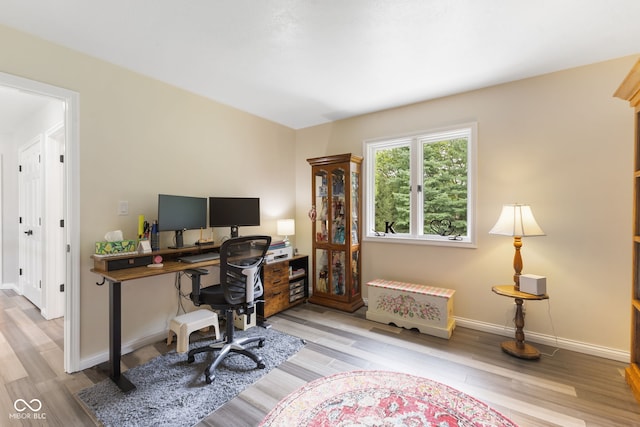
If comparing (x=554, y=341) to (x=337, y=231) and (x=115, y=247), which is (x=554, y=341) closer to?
(x=337, y=231)

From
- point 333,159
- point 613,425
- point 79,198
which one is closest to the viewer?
point 613,425

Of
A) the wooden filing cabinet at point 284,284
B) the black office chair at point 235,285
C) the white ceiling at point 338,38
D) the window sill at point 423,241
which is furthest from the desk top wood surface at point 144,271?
the window sill at point 423,241

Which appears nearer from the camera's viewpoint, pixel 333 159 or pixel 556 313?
pixel 556 313

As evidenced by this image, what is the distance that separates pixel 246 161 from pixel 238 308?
1.99m

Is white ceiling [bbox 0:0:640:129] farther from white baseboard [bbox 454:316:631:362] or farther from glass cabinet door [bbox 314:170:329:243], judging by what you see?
white baseboard [bbox 454:316:631:362]

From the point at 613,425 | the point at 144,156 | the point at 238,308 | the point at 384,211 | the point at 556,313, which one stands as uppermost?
the point at 144,156

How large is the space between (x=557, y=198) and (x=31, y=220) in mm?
6137

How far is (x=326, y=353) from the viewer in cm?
242

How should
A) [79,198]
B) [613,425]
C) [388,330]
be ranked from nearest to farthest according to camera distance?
[613,425], [79,198], [388,330]

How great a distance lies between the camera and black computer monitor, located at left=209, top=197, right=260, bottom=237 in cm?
301

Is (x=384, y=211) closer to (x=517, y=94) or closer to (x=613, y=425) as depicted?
(x=517, y=94)

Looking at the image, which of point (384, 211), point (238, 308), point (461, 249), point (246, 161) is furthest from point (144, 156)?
point (461, 249)

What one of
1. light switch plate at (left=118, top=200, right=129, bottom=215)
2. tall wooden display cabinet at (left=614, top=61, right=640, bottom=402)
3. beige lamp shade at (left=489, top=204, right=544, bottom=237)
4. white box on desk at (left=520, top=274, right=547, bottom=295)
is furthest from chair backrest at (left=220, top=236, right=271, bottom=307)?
tall wooden display cabinet at (left=614, top=61, right=640, bottom=402)

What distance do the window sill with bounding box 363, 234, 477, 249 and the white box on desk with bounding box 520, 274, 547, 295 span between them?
1.93 feet
